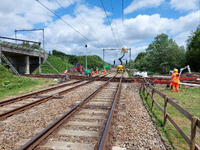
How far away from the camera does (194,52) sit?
29688 millimetres

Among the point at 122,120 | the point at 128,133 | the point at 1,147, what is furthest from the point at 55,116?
the point at 128,133

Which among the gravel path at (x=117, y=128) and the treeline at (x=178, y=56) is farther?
the treeline at (x=178, y=56)

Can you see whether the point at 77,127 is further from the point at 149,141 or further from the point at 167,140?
the point at 167,140

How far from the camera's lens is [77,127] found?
4.59 meters

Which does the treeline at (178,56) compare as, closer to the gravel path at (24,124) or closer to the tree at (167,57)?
the tree at (167,57)

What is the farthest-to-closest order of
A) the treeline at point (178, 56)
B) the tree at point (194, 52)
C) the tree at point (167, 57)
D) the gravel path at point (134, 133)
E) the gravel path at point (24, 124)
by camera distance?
the tree at point (167, 57), the treeline at point (178, 56), the tree at point (194, 52), the gravel path at point (24, 124), the gravel path at point (134, 133)

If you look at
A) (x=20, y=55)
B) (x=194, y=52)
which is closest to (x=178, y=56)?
(x=194, y=52)

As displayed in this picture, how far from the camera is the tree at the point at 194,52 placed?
96.9 feet

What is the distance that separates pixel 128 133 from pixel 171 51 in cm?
3410

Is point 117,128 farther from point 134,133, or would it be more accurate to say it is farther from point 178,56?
point 178,56

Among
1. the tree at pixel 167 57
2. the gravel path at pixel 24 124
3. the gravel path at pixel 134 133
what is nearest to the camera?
the gravel path at pixel 134 133

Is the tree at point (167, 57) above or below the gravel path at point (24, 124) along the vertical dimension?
above

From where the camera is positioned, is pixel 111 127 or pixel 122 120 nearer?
pixel 111 127

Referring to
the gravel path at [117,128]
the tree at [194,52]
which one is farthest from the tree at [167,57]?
the gravel path at [117,128]
